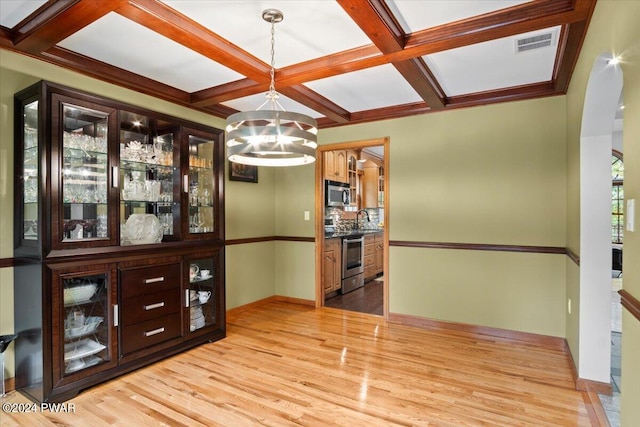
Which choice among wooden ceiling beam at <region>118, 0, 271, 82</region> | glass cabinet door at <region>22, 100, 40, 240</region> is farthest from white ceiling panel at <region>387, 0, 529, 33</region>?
glass cabinet door at <region>22, 100, 40, 240</region>

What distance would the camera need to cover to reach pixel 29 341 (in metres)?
2.45

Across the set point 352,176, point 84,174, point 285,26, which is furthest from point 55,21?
point 352,176

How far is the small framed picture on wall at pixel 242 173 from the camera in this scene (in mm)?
4406

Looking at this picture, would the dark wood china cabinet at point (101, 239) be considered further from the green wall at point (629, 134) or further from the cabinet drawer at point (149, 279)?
the green wall at point (629, 134)

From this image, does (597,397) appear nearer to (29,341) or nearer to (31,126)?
(29,341)

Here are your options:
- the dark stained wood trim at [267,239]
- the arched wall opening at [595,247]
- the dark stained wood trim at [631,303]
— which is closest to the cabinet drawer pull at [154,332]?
the dark stained wood trim at [267,239]

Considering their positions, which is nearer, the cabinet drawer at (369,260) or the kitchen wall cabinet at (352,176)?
the cabinet drawer at (369,260)

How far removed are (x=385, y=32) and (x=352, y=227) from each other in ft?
17.2

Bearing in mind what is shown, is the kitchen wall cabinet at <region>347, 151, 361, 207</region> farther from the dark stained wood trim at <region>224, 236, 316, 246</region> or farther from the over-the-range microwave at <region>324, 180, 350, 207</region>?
the dark stained wood trim at <region>224, 236, 316, 246</region>

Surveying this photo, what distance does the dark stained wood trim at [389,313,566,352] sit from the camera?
3.40 metres

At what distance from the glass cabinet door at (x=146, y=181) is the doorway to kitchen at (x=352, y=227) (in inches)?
80.0

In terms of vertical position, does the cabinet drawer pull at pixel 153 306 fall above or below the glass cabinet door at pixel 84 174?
below

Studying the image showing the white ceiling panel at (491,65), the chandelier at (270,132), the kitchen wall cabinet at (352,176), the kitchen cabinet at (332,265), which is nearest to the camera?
the chandelier at (270,132)

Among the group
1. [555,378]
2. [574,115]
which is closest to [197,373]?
[555,378]
